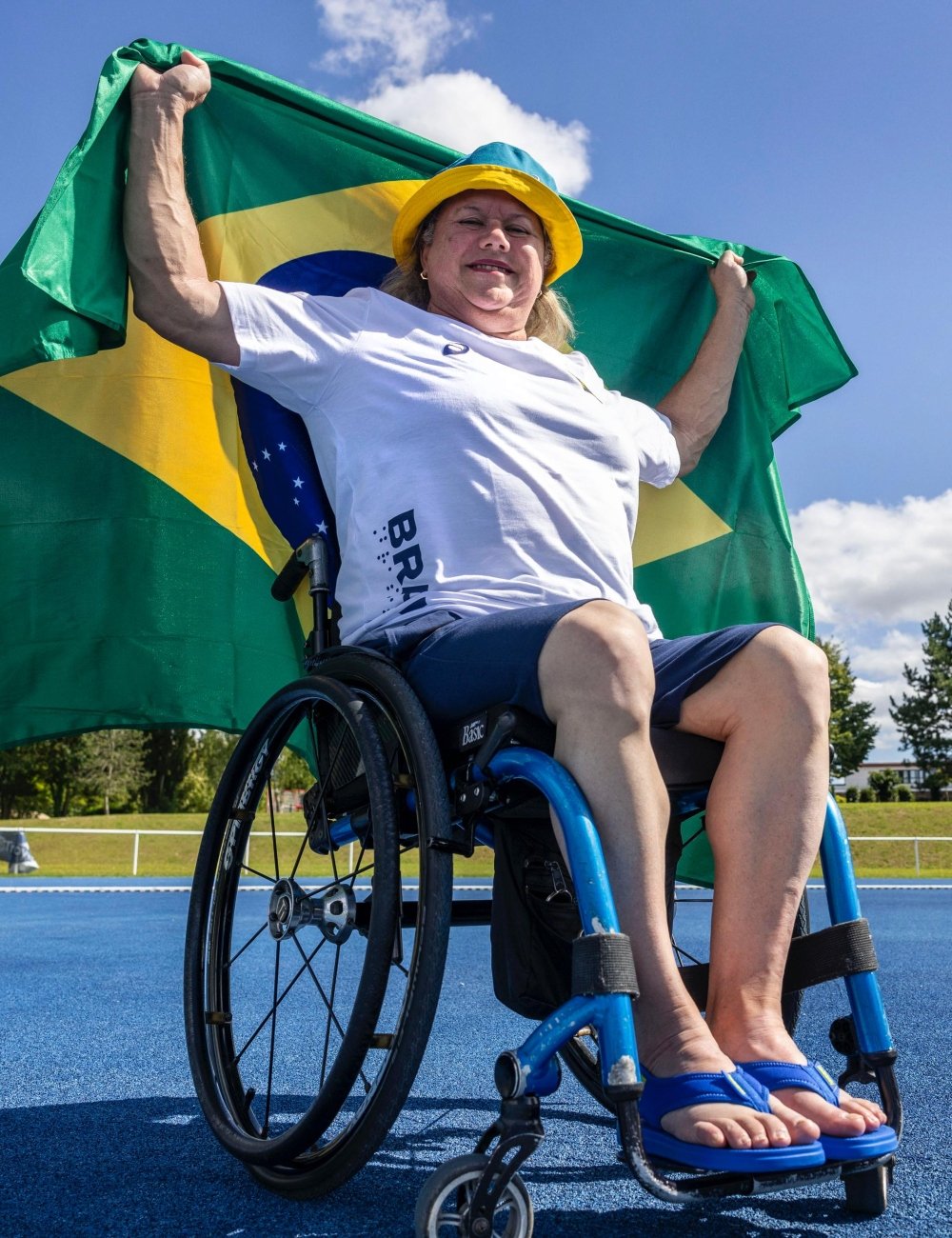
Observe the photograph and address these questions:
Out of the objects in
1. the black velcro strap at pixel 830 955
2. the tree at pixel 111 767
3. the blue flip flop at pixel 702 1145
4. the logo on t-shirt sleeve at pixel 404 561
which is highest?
the tree at pixel 111 767

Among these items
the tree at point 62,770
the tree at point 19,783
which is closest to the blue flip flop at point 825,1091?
the tree at point 19,783

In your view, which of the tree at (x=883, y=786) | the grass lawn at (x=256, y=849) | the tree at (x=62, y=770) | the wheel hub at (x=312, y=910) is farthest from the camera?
the tree at (x=883, y=786)

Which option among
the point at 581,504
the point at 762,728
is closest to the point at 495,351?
the point at 581,504

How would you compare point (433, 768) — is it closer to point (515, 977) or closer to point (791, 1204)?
point (515, 977)

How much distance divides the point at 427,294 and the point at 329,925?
4.50ft

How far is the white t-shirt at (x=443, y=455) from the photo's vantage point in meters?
1.79

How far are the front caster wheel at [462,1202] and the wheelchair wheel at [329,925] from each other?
13cm

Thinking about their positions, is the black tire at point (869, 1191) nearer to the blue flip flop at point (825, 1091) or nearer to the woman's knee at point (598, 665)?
the blue flip flop at point (825, 1091)

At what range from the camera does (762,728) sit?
1.48 metres

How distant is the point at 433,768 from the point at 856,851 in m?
20.6

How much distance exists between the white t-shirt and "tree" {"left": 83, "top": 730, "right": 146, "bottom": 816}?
3649cm

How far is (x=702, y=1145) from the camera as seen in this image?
1.13m

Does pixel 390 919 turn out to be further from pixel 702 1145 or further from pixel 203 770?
pixel 203 770

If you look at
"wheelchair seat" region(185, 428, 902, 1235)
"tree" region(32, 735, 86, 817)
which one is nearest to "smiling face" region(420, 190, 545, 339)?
"wheelchair seat" region(185, 428, 902, 1235)
